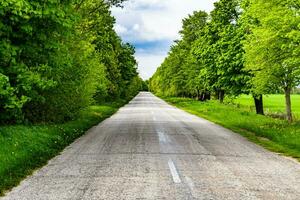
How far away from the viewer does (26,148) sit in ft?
41.5

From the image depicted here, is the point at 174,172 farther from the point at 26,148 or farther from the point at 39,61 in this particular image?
the point at 39,61

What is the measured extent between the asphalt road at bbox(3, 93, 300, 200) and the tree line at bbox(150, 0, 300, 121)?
7.26 metres

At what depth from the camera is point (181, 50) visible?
69375 mm

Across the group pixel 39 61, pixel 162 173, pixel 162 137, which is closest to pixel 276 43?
pixel 162 137

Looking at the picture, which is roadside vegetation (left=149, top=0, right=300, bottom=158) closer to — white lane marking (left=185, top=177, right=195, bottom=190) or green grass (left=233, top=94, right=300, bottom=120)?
green grass (left=233, top=94, right=300, bottom=120)

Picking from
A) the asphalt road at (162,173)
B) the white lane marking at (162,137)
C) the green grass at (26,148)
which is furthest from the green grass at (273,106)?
the green grass at (26,148)

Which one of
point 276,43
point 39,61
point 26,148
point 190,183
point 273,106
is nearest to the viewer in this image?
point 190,183

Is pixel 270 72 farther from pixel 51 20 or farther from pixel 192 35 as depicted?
pixel 192 35

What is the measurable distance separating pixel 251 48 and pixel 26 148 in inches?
597

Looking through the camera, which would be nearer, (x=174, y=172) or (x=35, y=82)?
(x=174, y=172)

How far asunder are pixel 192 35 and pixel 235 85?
33.4m

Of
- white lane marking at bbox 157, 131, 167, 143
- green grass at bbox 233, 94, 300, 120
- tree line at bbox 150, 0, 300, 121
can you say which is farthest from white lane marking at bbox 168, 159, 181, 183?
green grass at bbox 233, 94, 300, 120

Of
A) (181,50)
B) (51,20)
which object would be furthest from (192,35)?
(51,20)

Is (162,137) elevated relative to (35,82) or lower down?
lower down
